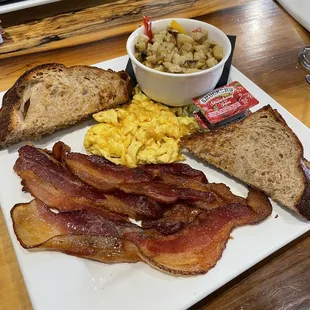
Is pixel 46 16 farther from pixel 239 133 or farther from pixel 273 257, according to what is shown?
pixel 273 257

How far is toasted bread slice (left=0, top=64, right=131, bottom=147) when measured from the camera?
6.66ft

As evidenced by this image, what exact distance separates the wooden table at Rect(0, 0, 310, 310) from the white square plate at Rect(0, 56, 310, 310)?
0.14 meters

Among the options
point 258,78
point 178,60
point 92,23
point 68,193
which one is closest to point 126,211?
point 68,193

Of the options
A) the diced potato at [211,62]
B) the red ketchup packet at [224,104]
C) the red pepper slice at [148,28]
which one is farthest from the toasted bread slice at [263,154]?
the red pepper slice at [148,28]

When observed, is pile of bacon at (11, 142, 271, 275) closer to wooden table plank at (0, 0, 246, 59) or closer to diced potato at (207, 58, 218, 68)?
diced potato at (207, 58, 218, 68)

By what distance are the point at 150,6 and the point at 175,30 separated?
1.22 m

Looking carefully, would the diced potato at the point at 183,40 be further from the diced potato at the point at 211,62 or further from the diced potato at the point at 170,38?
the diced potato at the point at 211,62

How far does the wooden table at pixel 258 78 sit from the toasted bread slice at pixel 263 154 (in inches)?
9.5

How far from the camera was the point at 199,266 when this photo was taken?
5.14 feet

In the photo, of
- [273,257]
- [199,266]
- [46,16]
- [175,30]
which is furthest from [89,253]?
[46,16]

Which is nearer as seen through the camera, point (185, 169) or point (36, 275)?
point (36, 275)

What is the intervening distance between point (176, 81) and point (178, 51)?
0.22 meters

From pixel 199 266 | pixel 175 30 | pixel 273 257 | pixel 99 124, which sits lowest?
pixel 273 257

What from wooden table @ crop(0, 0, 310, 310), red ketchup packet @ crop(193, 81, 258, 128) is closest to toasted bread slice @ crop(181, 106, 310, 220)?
red ketchup packet @ crop(193, 81, 258, 128)
